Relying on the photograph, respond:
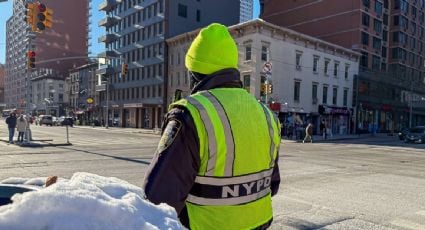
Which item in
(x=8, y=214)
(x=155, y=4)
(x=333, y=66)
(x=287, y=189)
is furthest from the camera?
(x=155, y=4)

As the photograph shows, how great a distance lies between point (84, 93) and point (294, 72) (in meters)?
46.9

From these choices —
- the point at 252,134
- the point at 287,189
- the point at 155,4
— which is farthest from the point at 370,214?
the point at 155,4

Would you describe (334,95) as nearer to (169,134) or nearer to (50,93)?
(169,134)

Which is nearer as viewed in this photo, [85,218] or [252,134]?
[85,218]

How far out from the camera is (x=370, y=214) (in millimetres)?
6125

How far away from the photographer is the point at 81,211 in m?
0.90

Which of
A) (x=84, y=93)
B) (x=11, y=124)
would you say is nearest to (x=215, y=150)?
(x=11, y=124)

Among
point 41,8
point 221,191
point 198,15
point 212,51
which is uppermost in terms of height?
point 198,15

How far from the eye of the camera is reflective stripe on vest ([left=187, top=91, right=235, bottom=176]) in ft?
5.55

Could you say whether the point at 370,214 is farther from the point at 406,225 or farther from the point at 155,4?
the point at 155,4

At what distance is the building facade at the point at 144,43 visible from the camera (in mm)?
50700

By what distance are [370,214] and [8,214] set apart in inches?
245

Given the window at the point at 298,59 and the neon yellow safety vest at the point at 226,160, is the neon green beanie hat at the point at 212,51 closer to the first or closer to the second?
the neon yellow safety vest at the point at 226,160

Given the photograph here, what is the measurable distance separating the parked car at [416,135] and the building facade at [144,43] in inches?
1140
